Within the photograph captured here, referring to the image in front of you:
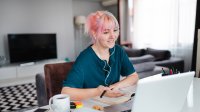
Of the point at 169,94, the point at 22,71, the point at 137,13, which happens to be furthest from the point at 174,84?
the point at 137,13

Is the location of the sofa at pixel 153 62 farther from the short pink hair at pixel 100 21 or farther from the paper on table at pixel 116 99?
the short pink hair at pixel 100 21

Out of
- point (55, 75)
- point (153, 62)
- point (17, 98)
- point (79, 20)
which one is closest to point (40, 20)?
point (79, 20)

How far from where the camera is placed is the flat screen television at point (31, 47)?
432 cm

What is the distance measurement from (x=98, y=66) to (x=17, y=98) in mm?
2486

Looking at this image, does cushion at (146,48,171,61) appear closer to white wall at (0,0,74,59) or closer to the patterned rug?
white wall at (0,0,74,59)

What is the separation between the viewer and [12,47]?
14.1 feet

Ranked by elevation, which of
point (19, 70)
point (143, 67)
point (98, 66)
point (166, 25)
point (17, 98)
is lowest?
point (17, 98)

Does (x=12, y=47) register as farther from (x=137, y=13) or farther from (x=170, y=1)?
(x=170, y=1)

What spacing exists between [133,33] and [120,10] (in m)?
0.80

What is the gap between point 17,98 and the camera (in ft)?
10.7

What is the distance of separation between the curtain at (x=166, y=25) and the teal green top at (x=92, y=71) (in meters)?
3.15

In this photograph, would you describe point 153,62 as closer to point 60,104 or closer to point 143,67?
point 143,67

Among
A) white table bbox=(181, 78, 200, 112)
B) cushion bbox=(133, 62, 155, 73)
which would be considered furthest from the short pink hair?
cushion bbox=(133, 62, 155, 73)

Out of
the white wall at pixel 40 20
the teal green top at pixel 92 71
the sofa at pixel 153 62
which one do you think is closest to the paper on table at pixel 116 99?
the teal green top at pixel 92 71
